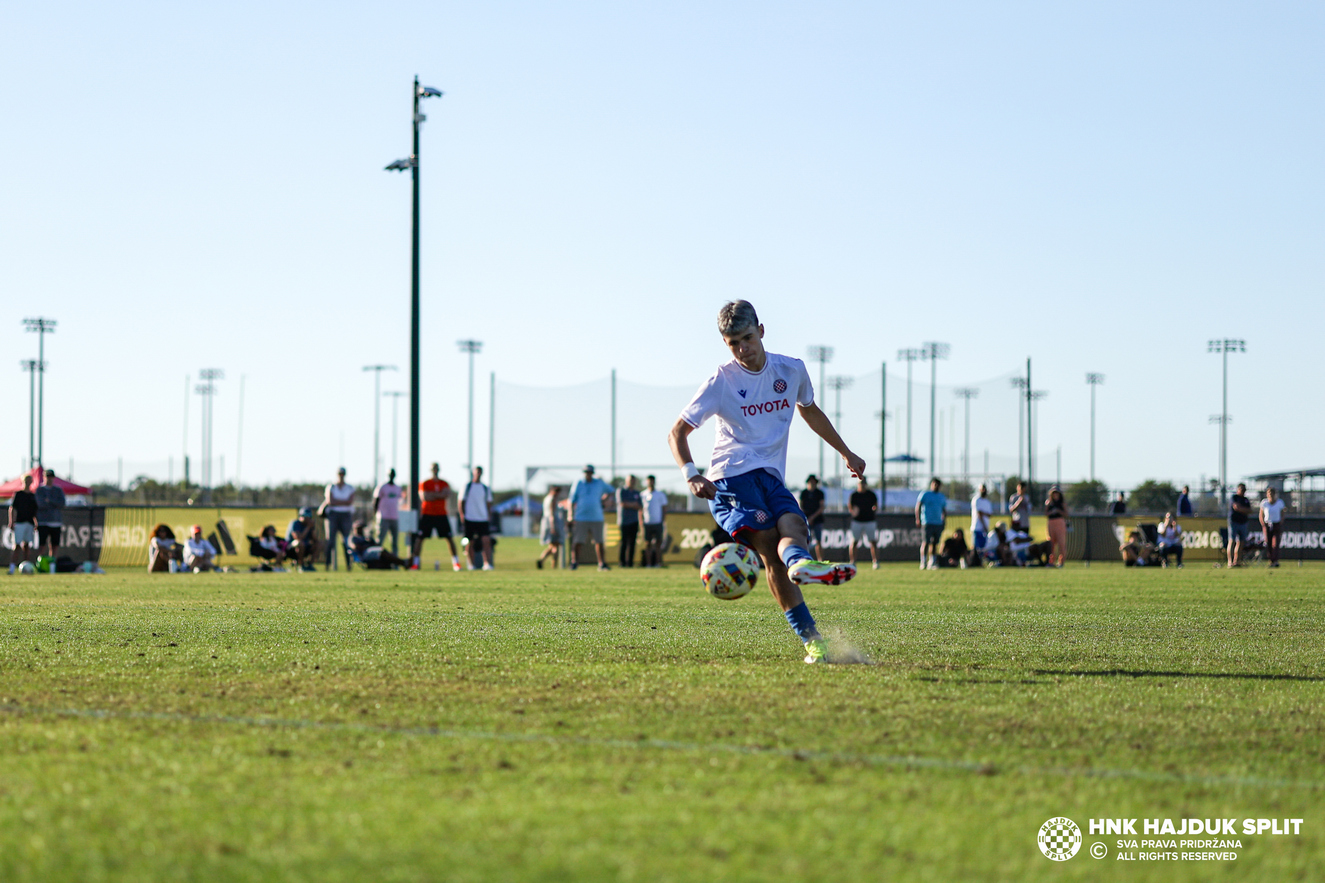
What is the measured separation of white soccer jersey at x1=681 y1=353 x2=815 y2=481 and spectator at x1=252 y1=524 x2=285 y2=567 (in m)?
17.0

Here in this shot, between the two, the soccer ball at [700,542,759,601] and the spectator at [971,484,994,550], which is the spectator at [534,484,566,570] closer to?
the spectator at [971,484,994,550]

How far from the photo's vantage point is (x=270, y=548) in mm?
23703

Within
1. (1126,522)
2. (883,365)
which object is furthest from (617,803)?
(883,365)

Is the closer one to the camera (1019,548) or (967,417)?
(1019,548)

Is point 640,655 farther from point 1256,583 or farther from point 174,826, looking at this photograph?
point 1256,583

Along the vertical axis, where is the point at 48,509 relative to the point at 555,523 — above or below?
above

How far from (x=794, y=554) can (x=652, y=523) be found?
19281mm

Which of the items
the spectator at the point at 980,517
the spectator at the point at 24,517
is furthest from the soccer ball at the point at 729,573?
the spectator at the point at 980,517

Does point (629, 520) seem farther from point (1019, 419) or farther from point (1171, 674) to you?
point (1019, 419)

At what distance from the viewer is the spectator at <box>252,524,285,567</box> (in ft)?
75.8

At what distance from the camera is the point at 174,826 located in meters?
3.38

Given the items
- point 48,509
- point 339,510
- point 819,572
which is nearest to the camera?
point 819,572

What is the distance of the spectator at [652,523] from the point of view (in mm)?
26219

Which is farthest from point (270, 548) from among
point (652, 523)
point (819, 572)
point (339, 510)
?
point (819, 572)
